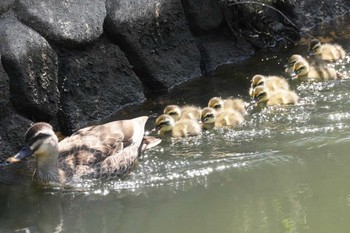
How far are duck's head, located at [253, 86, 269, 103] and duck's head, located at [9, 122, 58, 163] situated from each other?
1950mm

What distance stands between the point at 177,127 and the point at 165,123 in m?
0.11

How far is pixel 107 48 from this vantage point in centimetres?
711

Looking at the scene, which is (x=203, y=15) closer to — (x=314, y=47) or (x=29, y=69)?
(x=314, y=47)

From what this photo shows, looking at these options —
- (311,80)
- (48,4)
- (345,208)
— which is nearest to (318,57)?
(311,80)

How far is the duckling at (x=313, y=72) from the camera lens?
6984 millimetres

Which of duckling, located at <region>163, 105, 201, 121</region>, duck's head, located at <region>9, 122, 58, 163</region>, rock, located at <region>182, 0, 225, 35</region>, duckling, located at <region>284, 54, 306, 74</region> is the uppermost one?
rock, located at <region>182, 0, 225, 35</region>

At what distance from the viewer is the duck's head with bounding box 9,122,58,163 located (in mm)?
5609

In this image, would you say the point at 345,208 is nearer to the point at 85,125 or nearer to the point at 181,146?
the point at 181,146

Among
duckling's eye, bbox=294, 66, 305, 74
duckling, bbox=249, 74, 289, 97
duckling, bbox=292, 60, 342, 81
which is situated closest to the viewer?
duckling, bbox=249, 74, 289, 97

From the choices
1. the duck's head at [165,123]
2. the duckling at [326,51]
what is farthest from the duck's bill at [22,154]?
the duckling at [326,51]

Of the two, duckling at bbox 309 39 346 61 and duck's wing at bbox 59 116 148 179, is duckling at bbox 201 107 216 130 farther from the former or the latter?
duckling at bbox 309 39 346 61

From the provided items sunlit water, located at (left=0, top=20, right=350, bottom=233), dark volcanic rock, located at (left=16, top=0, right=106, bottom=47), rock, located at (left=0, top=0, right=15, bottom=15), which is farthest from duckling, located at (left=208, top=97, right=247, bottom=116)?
rock, located at (left=0, top=0, right=15, bottom=15)

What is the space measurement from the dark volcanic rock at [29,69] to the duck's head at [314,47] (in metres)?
2.76

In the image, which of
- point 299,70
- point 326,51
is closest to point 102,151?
point 299,70
